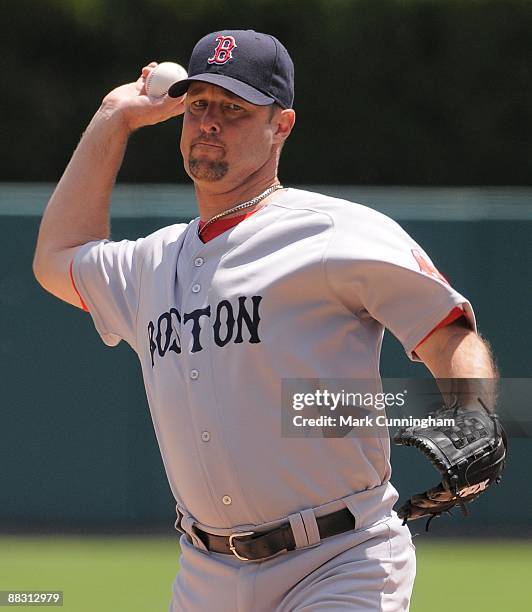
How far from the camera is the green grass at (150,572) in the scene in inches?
242

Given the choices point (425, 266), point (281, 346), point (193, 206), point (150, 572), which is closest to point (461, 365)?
point (425, 266)

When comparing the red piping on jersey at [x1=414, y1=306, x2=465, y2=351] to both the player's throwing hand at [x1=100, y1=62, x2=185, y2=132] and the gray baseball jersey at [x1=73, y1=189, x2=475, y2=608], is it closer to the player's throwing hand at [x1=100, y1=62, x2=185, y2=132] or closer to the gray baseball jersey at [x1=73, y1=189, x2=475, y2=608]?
the gray baseball jersey at [x1=73, y1=189, x2=475, y2=608]

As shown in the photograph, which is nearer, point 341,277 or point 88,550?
point 341,277

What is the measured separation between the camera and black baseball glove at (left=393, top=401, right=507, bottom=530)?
2643 mm

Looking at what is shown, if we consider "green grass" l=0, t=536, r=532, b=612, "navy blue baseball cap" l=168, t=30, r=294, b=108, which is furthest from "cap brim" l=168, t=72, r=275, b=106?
"green grass" l=0, t=536, r=532, b=612

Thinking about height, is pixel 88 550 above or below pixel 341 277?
below

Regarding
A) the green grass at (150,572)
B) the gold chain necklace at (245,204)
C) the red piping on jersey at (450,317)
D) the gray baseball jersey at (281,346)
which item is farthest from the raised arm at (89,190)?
the green grass at (150,572)

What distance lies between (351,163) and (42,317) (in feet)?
14.7

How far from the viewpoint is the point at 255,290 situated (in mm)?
3021

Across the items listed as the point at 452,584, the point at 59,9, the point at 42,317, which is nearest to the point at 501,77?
the point at 59,9

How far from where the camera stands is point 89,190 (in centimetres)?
362

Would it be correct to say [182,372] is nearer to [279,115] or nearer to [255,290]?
[255,290]

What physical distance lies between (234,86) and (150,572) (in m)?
4.05

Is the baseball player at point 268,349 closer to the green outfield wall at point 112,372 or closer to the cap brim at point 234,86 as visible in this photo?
the cap brim at point 234,86
